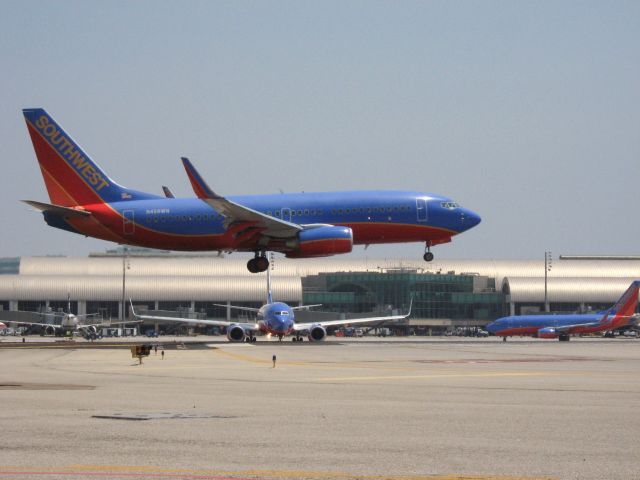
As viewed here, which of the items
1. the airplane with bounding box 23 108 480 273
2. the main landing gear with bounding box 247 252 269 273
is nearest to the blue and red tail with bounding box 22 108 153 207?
the airplane with bounding box 23 108 480 273

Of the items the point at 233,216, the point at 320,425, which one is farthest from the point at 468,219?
the point at 320,425

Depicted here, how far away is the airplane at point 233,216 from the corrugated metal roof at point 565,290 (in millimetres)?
114969

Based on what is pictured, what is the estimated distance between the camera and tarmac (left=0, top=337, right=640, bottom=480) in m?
17.0

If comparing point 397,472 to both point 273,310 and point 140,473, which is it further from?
point 273,310

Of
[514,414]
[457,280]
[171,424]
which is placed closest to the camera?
[171,424]

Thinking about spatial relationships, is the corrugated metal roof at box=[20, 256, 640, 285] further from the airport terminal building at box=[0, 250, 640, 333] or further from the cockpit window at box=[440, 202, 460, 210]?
the cockpit window at box=[440, 202, 460, 210]

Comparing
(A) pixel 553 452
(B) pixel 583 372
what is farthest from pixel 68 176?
(A) pixel 553 452

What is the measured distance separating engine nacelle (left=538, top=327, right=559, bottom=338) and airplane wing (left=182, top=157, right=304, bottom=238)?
6071cm

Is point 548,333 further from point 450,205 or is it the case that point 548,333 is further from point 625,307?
point 450,205

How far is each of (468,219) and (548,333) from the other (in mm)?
54922

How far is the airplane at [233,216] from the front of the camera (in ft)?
234

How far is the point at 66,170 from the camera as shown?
251ft

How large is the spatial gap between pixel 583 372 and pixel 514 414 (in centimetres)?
2069

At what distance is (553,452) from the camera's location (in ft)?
61.6
